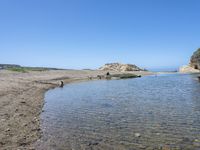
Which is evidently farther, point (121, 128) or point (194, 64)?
point (194, 64)

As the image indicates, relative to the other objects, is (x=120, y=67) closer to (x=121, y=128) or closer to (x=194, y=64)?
(x=194, y=64)

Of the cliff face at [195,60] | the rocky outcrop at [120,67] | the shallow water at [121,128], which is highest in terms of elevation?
the cliff face at [195,60]

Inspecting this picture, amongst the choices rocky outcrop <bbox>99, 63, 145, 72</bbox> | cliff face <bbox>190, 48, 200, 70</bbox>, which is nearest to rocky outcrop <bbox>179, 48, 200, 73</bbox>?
cliff face <bbox>190, 48, 200, 70</bbox>

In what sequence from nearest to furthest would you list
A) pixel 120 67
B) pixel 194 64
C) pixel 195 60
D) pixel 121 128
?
1. pixel 121 128
2. pixel 195 60
3. pixel 194 64
4. pixel 120 67

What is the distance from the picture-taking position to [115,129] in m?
14.4

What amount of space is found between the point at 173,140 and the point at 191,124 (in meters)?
3.47

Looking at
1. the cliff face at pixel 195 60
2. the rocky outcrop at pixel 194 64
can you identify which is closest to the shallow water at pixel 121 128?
the rocky outcrop at pixel 194 64

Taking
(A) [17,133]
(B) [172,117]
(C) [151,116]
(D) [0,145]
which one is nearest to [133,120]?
(C) [151,116]

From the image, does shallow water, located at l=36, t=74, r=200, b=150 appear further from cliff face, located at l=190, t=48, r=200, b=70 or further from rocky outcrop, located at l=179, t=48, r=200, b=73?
cliff face, located at l=190, t=48, r=200, b=70

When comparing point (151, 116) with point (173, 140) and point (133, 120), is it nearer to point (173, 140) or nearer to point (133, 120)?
point (133, 120)

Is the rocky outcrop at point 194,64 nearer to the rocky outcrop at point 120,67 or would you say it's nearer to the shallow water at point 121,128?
the rocky outcrop at point 120,67

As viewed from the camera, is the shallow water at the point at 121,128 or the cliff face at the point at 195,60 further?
the cliff face at the point at 195,60

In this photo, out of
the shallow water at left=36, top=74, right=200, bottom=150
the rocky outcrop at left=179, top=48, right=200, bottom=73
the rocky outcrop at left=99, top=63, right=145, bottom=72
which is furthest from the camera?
the rocky outcrop at left=99, top=63, right=145, bottom=72

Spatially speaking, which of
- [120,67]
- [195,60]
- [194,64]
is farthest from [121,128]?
[194,64]
